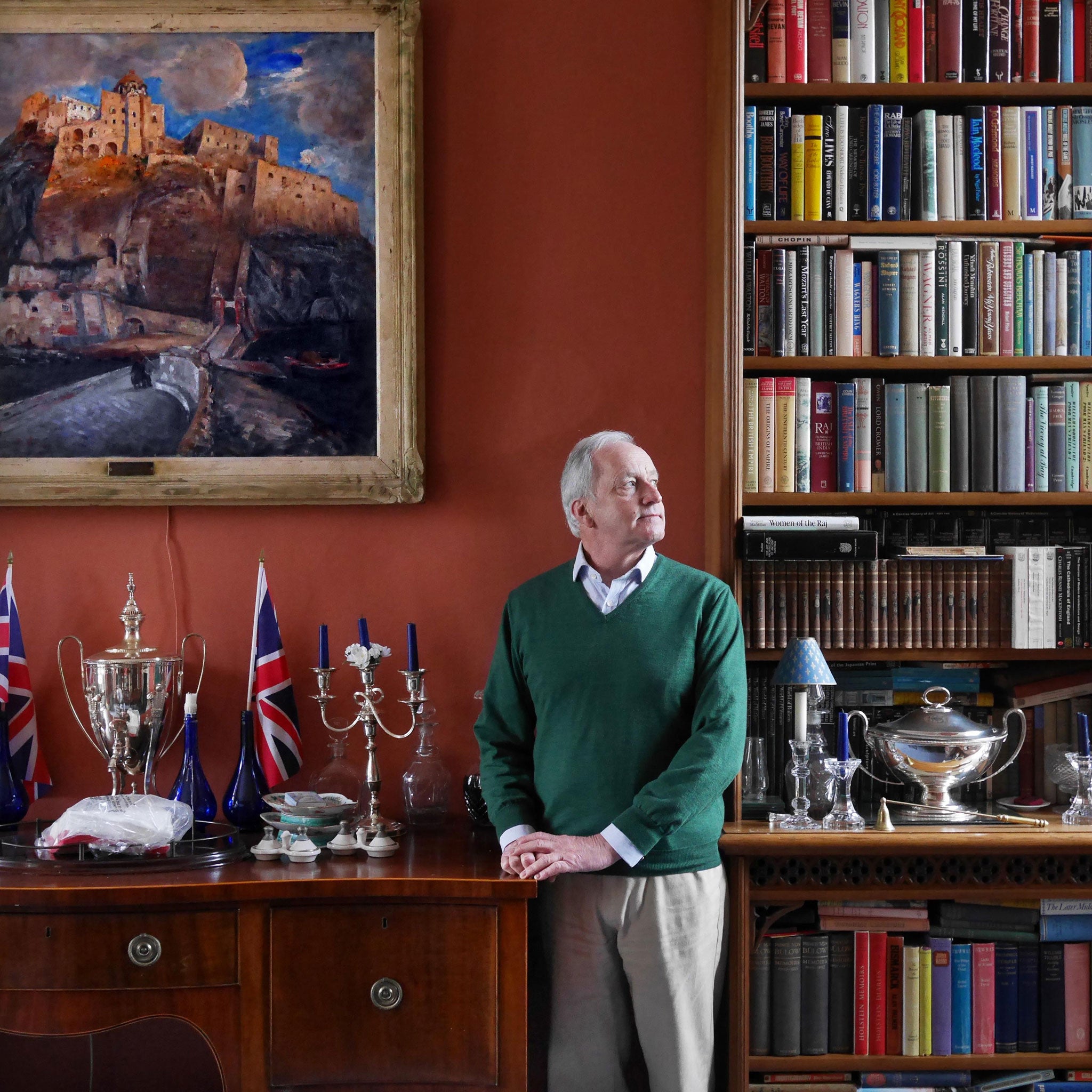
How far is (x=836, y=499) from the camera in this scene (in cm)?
229

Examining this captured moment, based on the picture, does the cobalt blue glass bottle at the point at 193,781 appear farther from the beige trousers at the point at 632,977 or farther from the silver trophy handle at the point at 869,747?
the silver trophy handle at the point at 869,747

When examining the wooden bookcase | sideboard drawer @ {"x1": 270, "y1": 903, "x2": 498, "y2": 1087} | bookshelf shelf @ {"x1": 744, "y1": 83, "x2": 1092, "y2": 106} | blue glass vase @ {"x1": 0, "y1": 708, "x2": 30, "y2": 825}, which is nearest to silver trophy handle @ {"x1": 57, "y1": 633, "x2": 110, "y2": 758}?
blue glass vase @ {"x1": 0, "y1": 708, "x2": 30, "y2": 825}

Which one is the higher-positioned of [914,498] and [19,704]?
[914,498]

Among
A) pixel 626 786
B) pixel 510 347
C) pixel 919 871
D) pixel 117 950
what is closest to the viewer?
pixel 117 950

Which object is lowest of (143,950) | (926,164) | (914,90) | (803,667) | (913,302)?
(143,950)

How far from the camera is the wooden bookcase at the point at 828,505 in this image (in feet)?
6.97

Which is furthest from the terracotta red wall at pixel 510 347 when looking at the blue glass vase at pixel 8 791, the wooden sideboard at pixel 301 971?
the wooden sideboard at pixel 301 971

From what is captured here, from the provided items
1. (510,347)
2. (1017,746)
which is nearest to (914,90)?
(510,347)

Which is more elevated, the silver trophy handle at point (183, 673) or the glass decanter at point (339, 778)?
the silver trophy handle at point (183, 673)

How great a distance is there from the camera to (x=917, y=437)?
2.33 meters

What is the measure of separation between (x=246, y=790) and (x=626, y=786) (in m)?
0.86

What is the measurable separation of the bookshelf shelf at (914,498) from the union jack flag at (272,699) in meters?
1.12

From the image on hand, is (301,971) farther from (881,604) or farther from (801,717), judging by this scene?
(881,604)

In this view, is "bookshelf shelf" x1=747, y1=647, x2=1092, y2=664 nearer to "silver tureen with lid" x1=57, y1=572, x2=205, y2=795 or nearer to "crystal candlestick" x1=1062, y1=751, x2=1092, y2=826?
"crystal candlestick" x1=1062, y1=751, x2=1092, y2=826
